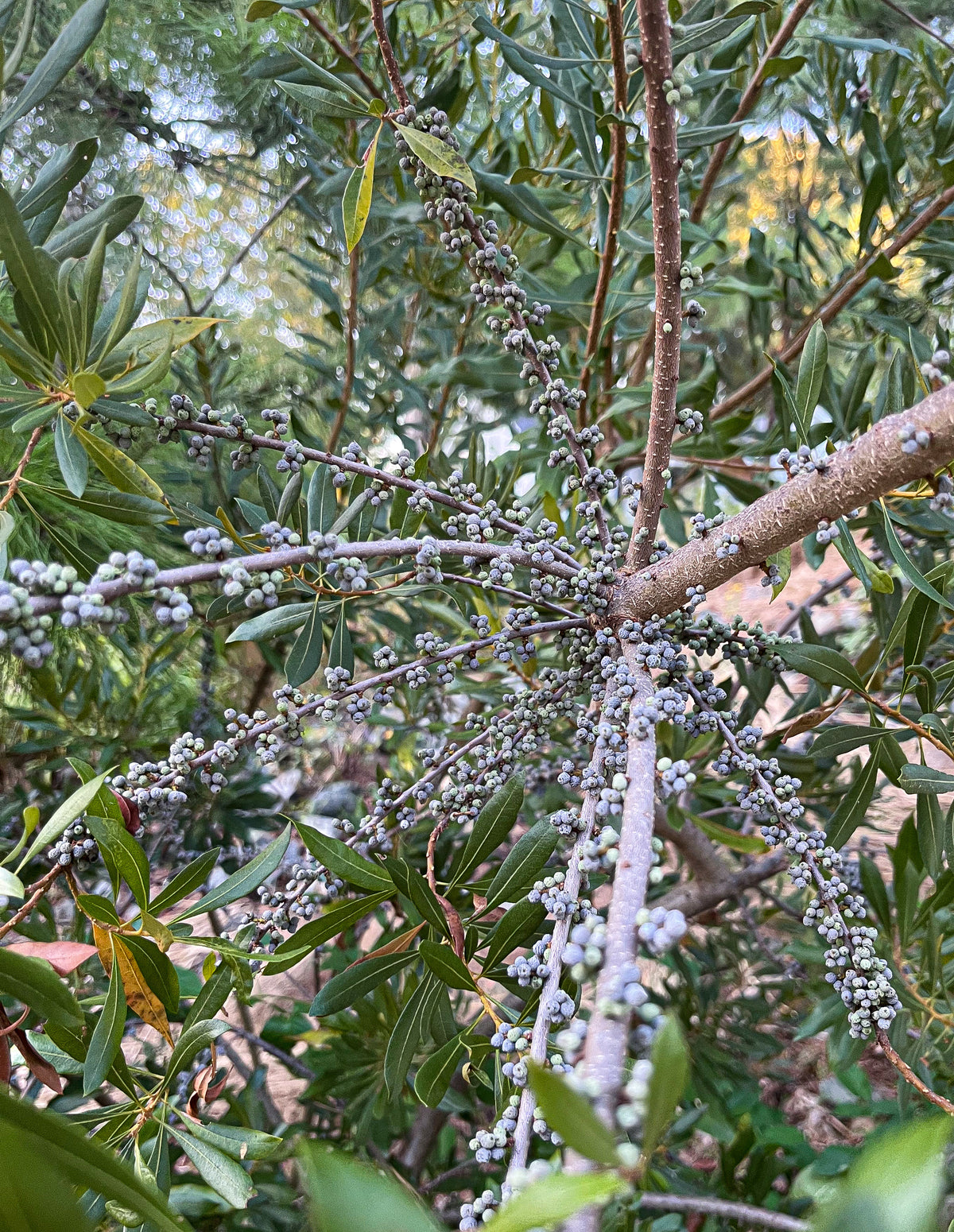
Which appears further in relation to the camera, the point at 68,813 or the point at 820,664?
the point at 820,664

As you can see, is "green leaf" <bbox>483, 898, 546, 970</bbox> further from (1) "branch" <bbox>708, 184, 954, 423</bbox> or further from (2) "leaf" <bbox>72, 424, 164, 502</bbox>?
(1) "branch" <bbox>708, 184, 954, 423</bbox>

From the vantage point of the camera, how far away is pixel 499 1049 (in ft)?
1.76

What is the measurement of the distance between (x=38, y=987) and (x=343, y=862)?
214mm

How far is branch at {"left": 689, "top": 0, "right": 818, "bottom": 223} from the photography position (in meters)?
0.82

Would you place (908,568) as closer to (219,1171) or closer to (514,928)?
(514,928)

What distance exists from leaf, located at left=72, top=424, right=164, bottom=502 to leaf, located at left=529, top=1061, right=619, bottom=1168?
410 mm

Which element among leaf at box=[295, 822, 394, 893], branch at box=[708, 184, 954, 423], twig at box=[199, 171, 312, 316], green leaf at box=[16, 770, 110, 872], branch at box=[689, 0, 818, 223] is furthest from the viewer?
twig at box=[199, 171, 312, 316]

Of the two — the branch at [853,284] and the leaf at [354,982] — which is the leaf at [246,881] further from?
the branch at [853,284]

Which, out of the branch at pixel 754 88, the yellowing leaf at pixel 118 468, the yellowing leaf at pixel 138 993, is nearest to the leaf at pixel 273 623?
the yellowing leaf at pixel 118 468

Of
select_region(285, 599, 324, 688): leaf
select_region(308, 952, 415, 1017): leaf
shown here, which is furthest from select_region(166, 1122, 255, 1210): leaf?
select_region(285, 599, 324, 688): leaf

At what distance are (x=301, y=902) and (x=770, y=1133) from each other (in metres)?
1.50

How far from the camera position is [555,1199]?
0.20m

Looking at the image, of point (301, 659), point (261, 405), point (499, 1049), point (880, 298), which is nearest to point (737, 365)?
point (880, 298)

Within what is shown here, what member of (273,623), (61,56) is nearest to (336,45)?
(61,56)
